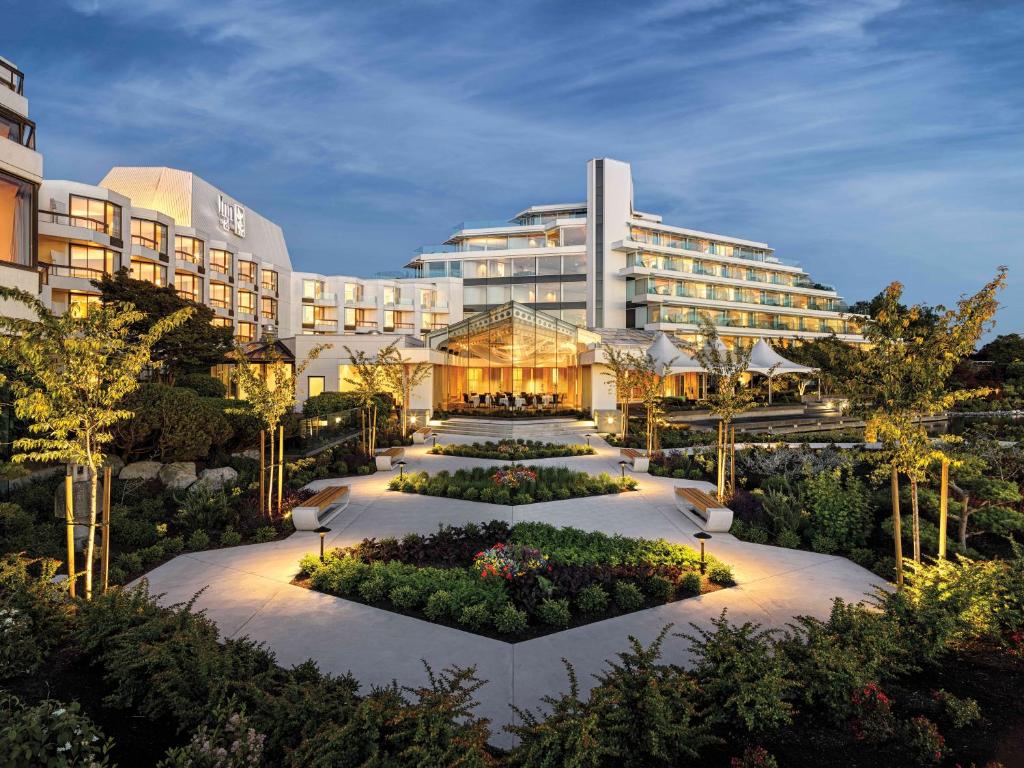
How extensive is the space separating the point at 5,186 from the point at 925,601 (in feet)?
73.1

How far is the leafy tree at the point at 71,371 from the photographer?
6.10 m

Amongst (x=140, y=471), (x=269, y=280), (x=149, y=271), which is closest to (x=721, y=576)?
(x=140, y=471)

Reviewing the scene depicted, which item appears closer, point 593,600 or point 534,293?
point 593,600

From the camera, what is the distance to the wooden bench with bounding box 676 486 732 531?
10.7 meters

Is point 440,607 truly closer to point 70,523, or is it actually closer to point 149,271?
point 70,523

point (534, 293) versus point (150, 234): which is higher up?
point (150, 234)

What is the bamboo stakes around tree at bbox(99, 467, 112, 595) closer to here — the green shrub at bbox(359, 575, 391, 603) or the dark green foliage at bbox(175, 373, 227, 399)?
the green shrub at bbox(359, 575, 391, 603)

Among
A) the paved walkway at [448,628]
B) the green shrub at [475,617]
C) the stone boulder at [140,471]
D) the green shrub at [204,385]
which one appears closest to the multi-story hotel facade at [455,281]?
the green shrub at [204,385]

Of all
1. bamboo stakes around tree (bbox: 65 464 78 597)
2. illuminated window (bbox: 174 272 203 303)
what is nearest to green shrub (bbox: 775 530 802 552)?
bamboo stakes around tree (bbox: 65 464 78 597)

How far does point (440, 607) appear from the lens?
696cm

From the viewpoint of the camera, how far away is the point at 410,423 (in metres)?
27.3

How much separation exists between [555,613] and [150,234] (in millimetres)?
39867

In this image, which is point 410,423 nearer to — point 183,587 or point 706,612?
point 183,587

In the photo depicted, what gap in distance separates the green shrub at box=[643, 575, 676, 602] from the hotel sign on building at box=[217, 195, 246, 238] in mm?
46504
